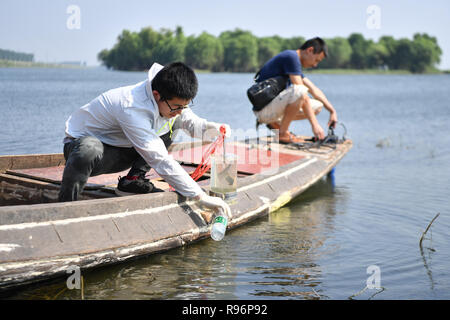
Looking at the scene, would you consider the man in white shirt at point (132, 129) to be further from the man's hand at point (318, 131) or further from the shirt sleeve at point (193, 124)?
the man's hand at point (318, 131)

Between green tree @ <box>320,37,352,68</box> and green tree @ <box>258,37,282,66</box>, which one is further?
green tree @ <box>320,37,352,68</box>

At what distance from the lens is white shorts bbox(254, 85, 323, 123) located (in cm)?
842

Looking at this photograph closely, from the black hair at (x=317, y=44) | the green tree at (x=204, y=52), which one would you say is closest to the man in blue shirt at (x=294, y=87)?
the black hair at (x=317, y=44)

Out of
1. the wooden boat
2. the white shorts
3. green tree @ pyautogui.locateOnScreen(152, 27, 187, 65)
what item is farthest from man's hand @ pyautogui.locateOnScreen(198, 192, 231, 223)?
green tree @ pyautogui.locateOnScreen(152, 27, 187, 65)

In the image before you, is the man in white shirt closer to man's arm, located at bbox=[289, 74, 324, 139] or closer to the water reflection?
the water reflection

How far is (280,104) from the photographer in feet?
28.4

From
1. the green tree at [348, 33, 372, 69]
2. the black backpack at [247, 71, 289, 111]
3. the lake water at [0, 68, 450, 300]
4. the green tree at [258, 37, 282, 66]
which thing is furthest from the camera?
the green tree at [348, 33, 372, 69]

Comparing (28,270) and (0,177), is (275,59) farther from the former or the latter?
(28,270)

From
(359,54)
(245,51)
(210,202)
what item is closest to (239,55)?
(245,51)

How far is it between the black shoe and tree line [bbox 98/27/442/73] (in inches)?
1963

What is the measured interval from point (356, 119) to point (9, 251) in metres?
19.7

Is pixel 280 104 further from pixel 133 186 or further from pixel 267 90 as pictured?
pixel 133 186

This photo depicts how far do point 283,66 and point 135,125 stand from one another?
472 centimetres

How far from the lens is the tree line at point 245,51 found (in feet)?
209
